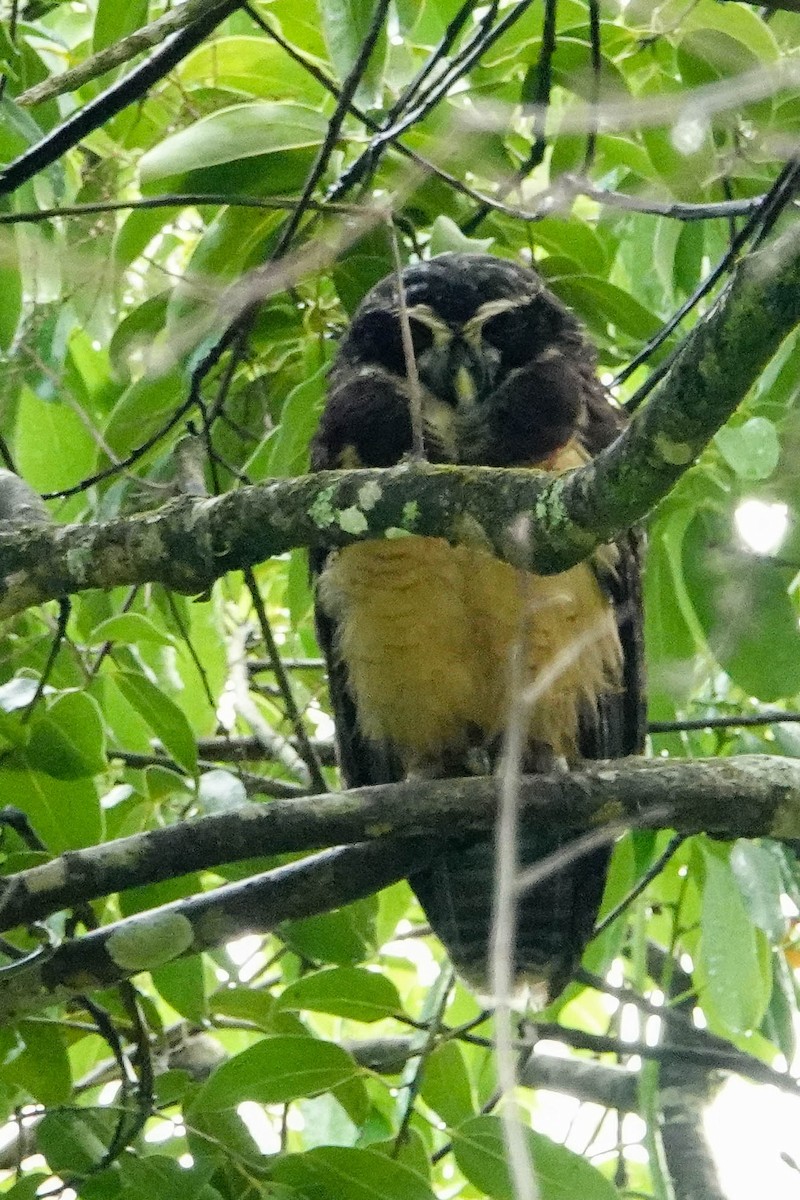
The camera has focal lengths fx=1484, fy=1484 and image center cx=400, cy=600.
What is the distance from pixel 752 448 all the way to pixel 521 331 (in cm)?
91

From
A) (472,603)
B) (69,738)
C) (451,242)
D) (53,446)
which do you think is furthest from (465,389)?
(69,738)

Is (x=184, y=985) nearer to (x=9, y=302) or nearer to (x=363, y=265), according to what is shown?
(x=9, y=302)

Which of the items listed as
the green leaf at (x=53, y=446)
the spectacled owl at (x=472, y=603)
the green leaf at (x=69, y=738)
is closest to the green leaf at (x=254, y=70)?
the spectacled owl at (x=472, y=603)

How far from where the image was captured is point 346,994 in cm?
Result: 187

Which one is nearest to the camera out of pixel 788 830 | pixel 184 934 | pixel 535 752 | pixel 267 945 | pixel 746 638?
pixel 184 934

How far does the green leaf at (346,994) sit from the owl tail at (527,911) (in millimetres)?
591

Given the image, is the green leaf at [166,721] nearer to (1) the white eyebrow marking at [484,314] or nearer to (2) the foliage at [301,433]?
(2) the foliage at [301,433]

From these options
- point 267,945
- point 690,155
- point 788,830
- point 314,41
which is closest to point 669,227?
point 690,155

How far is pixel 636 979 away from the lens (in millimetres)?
2150

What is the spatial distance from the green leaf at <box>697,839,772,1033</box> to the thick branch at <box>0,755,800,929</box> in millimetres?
171

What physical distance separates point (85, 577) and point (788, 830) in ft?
3.13

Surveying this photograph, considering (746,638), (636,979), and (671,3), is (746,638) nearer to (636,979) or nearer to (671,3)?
(636,979)

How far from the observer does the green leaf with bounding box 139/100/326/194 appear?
1.78 metres

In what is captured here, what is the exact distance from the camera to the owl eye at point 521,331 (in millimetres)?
2602
